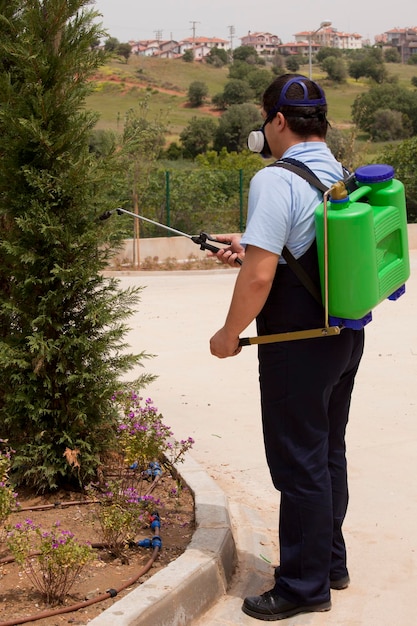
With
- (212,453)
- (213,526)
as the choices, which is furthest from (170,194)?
(213,526)

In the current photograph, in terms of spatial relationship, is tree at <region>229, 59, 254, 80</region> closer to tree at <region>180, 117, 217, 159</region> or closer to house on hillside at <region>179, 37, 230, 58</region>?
tree at <region>180, 117, 217, 159</region>

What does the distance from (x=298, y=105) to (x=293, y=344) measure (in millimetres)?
940

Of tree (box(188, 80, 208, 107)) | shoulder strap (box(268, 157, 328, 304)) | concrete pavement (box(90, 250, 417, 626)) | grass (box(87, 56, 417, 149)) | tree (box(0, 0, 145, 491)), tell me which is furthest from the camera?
tree (box(188, 80, 208, 107))

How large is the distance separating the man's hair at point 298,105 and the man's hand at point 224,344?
2.82ft

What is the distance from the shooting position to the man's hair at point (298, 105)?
3533mm

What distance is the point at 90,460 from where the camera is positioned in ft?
15.6

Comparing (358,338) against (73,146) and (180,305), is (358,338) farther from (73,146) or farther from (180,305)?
(180,305)

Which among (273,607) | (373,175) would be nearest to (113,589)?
(273,607)

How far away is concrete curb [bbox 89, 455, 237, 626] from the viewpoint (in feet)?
11.2

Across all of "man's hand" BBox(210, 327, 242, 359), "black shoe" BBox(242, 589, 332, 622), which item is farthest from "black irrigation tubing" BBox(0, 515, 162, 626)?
"man's hand" BBox(210, 327, 242, 359)

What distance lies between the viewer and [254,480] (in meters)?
5.55

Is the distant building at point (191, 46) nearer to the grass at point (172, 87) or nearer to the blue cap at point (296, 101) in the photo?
the grass at point (172, 87)

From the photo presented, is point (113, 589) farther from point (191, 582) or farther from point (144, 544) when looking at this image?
point (144, 544)

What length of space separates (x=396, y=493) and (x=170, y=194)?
1758 cm
